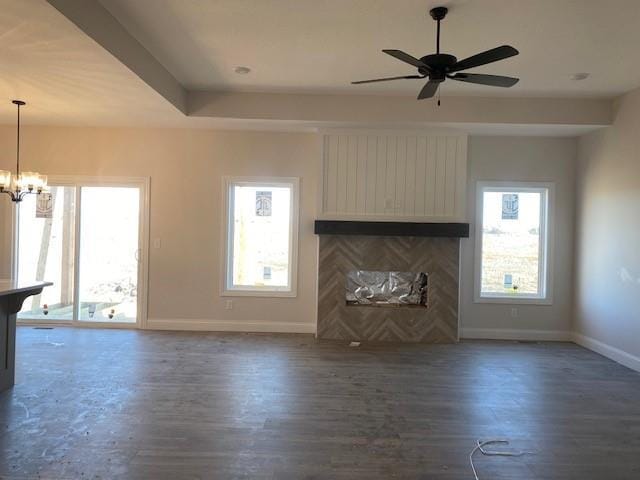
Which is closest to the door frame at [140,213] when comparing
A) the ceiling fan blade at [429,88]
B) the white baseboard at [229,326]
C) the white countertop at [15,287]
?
the white baseboard at [229,326]

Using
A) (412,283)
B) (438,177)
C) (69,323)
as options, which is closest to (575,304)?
(412,283)

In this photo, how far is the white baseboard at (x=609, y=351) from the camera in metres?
4.47

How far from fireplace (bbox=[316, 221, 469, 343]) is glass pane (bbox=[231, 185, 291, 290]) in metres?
0.68

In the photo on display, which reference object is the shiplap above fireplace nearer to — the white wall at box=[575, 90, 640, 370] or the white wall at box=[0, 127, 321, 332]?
the white wall at box=[0, 127, 321, 332]

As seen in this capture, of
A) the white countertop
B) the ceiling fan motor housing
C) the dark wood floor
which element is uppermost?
the ceiling fan motor housing

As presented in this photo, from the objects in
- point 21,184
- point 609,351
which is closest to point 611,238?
point 609,351

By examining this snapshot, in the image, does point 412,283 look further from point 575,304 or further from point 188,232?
point 188,232

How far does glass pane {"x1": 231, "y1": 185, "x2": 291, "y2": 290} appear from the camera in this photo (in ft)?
19.2

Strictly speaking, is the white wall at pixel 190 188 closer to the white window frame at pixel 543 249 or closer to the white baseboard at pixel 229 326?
the white baseboard at pixel 229 326

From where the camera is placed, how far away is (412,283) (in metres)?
5.76

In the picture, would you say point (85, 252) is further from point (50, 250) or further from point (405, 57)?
point (405, 57)

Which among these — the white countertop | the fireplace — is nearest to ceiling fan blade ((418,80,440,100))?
the fireplace

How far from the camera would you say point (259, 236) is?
19.3 ft

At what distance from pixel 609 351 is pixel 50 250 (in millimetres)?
7415
